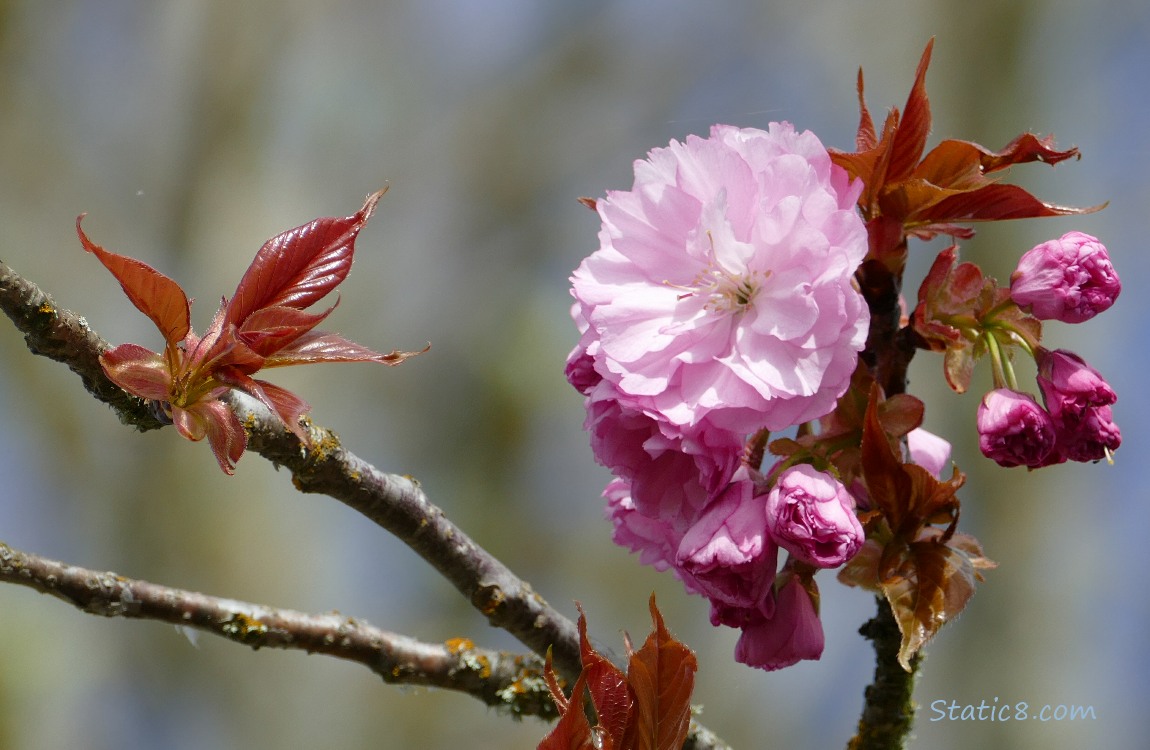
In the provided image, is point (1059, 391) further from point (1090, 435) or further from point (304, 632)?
point (304, 632)

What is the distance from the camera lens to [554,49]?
3.26 m

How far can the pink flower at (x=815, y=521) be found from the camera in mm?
386

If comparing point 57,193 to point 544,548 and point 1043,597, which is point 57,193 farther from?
point 1043,597

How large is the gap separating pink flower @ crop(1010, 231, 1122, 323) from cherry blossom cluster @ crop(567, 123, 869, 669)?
98mm

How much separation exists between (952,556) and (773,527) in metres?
0.11

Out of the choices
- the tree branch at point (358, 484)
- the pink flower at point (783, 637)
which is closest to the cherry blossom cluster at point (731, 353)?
the pink flower at point (783, 637)

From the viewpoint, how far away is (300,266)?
371mm

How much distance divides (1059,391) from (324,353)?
32 centimetres

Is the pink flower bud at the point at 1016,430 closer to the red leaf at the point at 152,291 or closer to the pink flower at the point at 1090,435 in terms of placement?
the pink flower at the point at 1090,435

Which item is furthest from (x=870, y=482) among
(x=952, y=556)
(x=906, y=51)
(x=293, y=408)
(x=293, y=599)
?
(x=906, y=51)

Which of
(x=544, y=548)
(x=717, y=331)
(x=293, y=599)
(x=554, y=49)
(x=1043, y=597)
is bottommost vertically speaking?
(x=717, y=331)

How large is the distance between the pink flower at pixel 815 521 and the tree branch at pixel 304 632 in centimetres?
27

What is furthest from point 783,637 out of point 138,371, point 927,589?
point 138,371

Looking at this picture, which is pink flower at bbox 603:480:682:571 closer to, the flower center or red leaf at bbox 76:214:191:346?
the flower center
